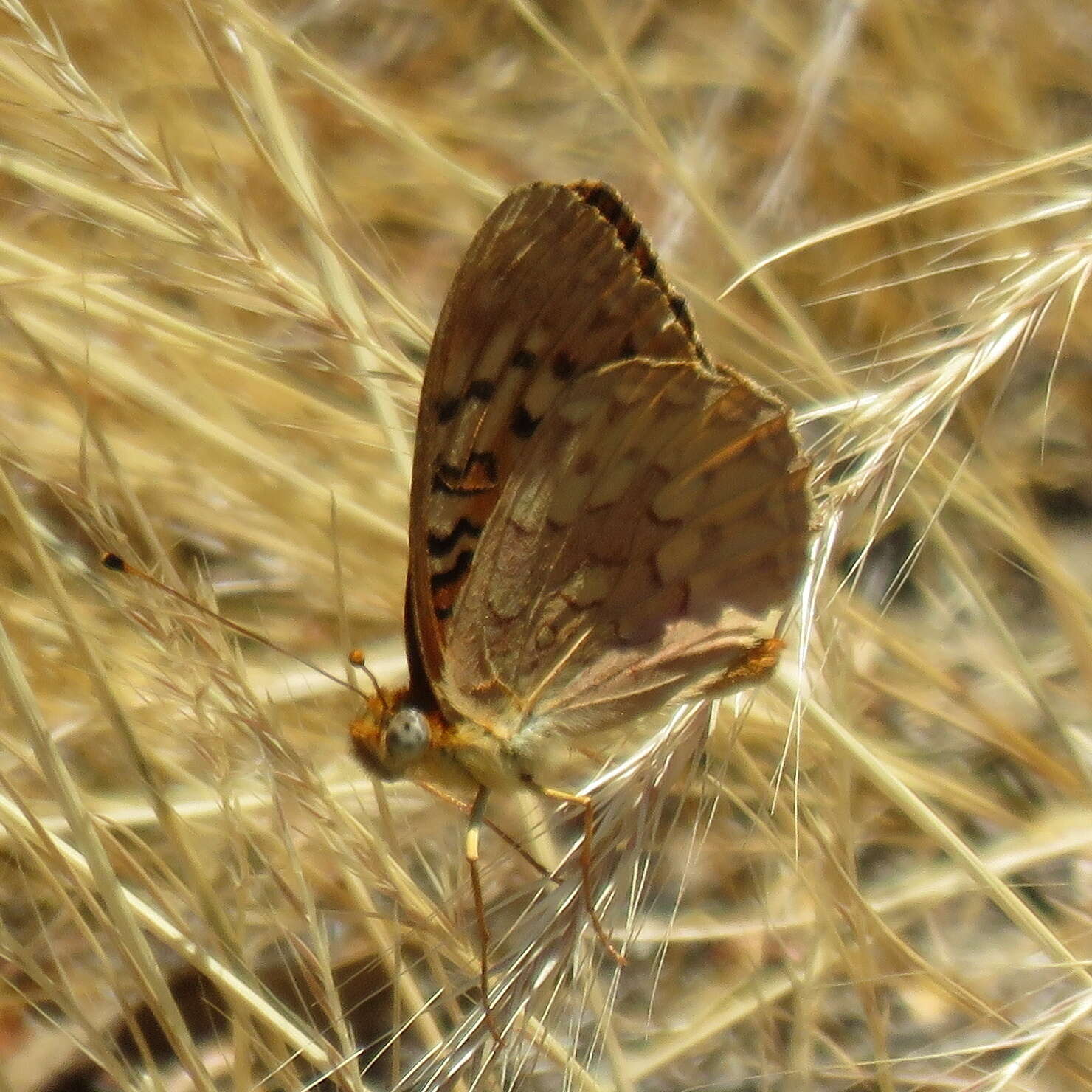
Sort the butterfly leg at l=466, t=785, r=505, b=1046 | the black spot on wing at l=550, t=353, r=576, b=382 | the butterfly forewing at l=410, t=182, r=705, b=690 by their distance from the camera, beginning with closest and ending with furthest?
the butterfly leg at l=466, t=785, r=505, b=1046
the butterfly forewing at l=410, t=182, r=705, b=690
the black spot on wing at l=550, t=353, r=576, b=382

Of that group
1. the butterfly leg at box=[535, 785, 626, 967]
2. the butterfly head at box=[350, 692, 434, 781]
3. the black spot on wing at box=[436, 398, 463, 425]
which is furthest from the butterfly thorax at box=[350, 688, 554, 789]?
the black spot on wing at box=[436, 398, 463, 425]

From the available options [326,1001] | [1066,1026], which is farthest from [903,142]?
[326,1001]

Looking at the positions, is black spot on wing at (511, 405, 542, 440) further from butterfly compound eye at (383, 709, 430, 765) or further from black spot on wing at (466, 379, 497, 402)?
butterfly compound eye at (383, 709, 430, 765)

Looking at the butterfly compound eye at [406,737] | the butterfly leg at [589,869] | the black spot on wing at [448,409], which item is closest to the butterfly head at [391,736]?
the butterfly compound eye at [406,737]

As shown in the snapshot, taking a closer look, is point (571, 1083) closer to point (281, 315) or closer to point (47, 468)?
point (281, 315)

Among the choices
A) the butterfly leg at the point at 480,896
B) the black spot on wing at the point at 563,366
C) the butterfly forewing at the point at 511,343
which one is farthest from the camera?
the black spot on wing at the point at 563,366

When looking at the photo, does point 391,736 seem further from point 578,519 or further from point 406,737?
point 578,519

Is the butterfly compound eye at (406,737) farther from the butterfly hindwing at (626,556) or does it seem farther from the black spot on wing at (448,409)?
the black spot on wing at (448,409)
